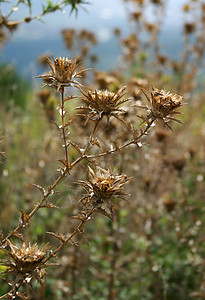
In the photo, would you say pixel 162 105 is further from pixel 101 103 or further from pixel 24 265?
pixel 24 265

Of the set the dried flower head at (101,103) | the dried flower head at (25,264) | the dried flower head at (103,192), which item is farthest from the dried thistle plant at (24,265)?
the dried flower head at (101,103)

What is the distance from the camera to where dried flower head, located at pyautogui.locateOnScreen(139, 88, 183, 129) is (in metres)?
0.73

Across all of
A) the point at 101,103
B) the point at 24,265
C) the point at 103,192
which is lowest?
the point at 24,265

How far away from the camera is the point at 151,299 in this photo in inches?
75.9

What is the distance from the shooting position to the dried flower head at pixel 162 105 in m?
0.73

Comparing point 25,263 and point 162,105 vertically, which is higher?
point 162,105

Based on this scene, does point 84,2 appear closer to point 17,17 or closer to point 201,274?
point 17,17

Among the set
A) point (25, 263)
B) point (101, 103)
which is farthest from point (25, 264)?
point (101, 103)

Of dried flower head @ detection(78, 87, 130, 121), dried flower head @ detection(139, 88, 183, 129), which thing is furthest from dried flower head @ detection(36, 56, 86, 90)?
dried flower head @ detection(139, 88, 183, 129)

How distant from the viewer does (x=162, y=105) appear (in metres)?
0.73

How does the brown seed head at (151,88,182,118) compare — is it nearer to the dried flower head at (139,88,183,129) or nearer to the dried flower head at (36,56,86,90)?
the dried flower head at (139,88,183,129)

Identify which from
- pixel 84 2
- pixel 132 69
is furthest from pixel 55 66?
pixel 132 69

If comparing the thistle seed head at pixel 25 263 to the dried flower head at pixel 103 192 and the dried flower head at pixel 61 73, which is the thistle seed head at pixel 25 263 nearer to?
the dried flower head at pixel 103 192

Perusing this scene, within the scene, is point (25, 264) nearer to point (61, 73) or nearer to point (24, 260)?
point (24, 260)
